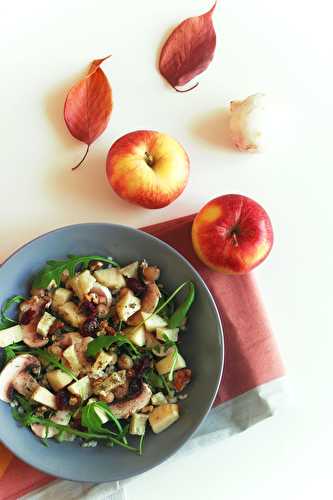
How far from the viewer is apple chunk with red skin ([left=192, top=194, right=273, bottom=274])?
2.97 feet

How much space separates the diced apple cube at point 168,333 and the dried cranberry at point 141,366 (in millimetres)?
40

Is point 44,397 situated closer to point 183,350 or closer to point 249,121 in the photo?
point 183,350

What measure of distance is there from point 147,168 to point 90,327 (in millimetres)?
270

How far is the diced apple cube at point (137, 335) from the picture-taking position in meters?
0.88

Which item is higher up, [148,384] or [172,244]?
[172,244]

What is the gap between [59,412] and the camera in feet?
2.81

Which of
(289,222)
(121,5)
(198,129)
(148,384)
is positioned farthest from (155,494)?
(121,5)

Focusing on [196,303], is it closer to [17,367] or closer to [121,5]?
[17,367]

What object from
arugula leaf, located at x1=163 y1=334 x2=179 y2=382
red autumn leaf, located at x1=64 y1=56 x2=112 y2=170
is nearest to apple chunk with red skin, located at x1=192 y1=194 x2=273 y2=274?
arugula leaf, located at x1=163 y1=334 x2=179 y2=382

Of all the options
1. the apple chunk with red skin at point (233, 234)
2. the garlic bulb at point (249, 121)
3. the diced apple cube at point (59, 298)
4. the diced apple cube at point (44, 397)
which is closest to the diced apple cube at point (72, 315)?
the diced apple cube at point (59, 298)

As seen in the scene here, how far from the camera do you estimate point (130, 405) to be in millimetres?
862

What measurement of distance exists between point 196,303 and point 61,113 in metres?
0.42

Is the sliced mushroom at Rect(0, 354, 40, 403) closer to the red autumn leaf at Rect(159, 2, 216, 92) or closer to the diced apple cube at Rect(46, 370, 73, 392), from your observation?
the diced apple cube at Rect(46, 370, 73, 392)

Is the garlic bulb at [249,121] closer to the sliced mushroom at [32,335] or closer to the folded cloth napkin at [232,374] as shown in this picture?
the folded cloth napkin at [232,374]
